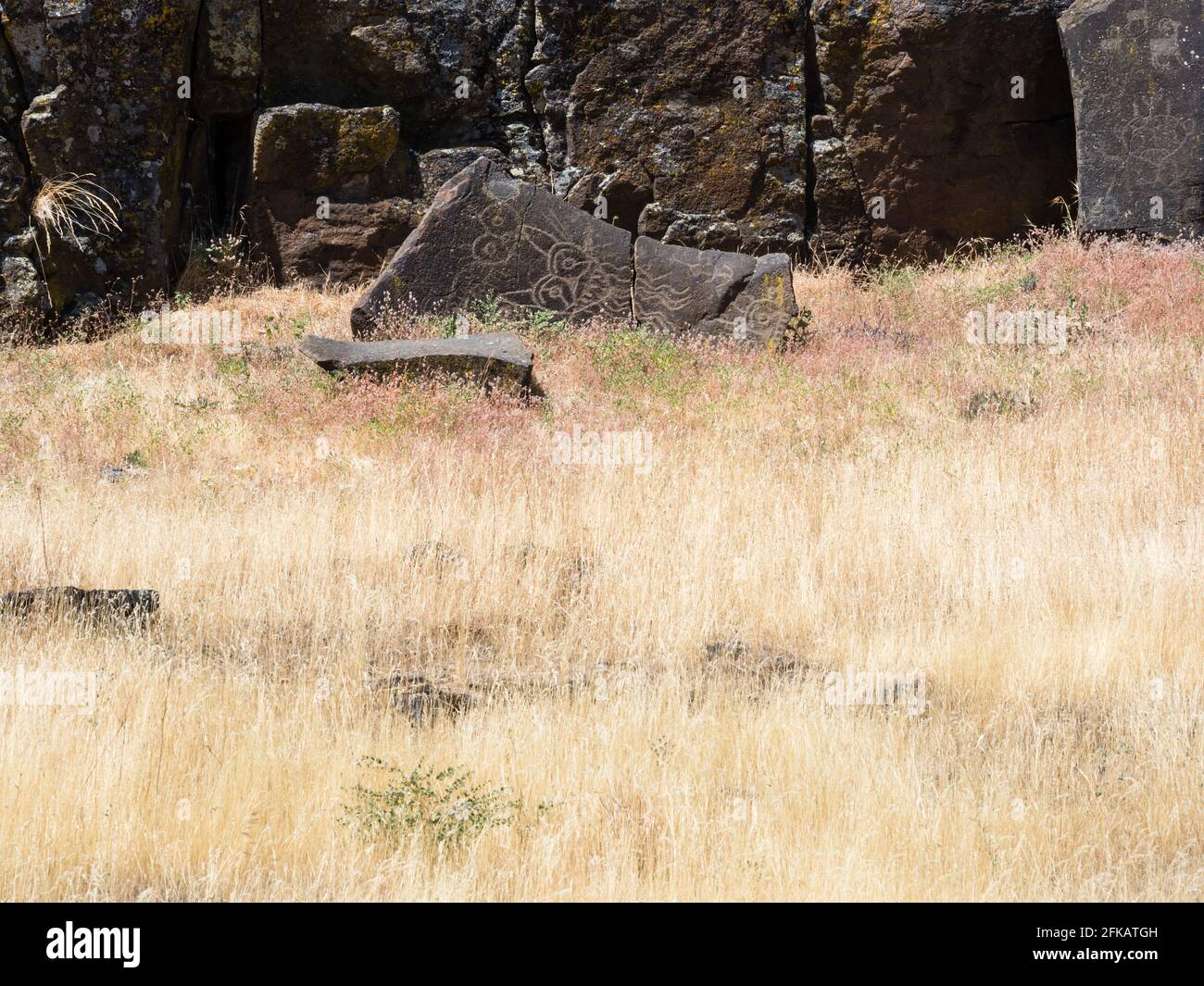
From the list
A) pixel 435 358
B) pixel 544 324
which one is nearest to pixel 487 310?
pixel 544 324

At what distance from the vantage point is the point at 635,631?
5.37m

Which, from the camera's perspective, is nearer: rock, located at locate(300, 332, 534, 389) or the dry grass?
rock, located at locate(300, 332, 534, 389)

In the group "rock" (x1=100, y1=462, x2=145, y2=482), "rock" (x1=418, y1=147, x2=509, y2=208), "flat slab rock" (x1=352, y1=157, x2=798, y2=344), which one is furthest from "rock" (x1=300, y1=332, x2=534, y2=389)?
"rock" (x1=418, y1=147, x2=509, y2=208)

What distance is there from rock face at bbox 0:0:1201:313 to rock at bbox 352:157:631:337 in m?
2.04

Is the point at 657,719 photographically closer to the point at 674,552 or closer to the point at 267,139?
the point at 674,552

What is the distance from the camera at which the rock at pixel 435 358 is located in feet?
30.5

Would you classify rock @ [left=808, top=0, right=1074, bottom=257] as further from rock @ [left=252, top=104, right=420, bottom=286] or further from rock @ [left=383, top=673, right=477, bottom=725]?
rock @ [left=383, top=673, right=477, bottom=725]

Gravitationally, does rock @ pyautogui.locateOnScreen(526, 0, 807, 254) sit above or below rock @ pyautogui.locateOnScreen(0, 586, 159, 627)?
above

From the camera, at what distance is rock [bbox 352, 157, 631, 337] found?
37.7 feet

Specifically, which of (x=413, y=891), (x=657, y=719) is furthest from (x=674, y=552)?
(x=413, y=891)

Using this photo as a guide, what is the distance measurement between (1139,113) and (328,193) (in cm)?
873

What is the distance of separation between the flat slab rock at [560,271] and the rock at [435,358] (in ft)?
5.22

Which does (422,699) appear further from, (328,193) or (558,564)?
(328,193)

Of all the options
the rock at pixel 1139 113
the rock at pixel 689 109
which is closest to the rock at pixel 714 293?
the rock at pixel 689 109
